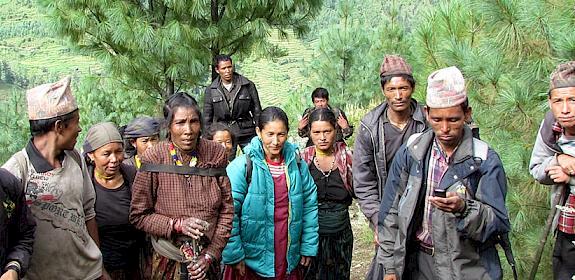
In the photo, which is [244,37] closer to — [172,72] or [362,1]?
[172,72]

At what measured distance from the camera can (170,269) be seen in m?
3.27

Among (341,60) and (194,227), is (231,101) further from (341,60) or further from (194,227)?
(341,60)

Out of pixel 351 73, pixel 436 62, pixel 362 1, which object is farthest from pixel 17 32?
pixel 436 62

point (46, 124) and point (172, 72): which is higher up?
point (172, 72)

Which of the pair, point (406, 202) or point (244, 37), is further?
point (244, 37)

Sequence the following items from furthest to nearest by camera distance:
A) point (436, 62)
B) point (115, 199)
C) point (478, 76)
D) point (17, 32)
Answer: point (17, 32)
point (436, 62)
point (478, 76)
point (115, 199)

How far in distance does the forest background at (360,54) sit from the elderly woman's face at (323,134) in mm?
1026

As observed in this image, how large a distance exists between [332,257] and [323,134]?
926mm

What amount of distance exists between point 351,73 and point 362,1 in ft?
149

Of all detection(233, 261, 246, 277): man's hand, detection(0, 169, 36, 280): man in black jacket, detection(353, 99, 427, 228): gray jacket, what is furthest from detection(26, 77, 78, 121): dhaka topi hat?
detection(353, 99, 427, 228): gray jacket

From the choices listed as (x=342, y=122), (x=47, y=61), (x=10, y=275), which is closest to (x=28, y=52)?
(x=47, y=61)

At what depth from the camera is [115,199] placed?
3.49 m

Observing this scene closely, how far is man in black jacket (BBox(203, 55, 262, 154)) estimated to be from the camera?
→ 21.4 ft

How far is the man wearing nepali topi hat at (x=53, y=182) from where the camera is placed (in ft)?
8.65
